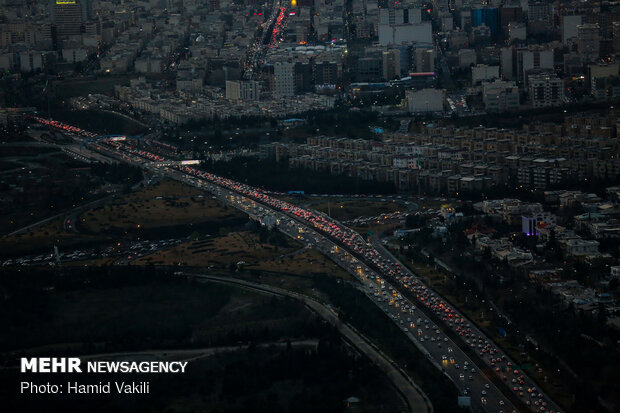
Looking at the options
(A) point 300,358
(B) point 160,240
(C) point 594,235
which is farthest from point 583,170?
(A) point 300,358

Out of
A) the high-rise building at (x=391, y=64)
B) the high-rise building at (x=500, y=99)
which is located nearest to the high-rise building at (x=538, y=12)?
the high-rise building at (x=391, y=64)

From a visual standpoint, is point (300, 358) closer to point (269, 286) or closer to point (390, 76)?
point (269, 286)

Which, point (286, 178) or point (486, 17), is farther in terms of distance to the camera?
point (486, 17)

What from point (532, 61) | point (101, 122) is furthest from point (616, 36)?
point (101, 122)

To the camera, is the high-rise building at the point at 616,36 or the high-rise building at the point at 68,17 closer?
the high-rise building at the point at 616,36

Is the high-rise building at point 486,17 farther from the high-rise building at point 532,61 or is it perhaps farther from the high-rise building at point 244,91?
the high-rise building at point 244,91

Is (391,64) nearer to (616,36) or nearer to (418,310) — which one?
(616,36)

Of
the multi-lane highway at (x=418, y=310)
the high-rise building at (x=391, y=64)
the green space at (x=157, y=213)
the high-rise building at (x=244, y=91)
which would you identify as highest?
the high-rise building at (x=391, y=64)
